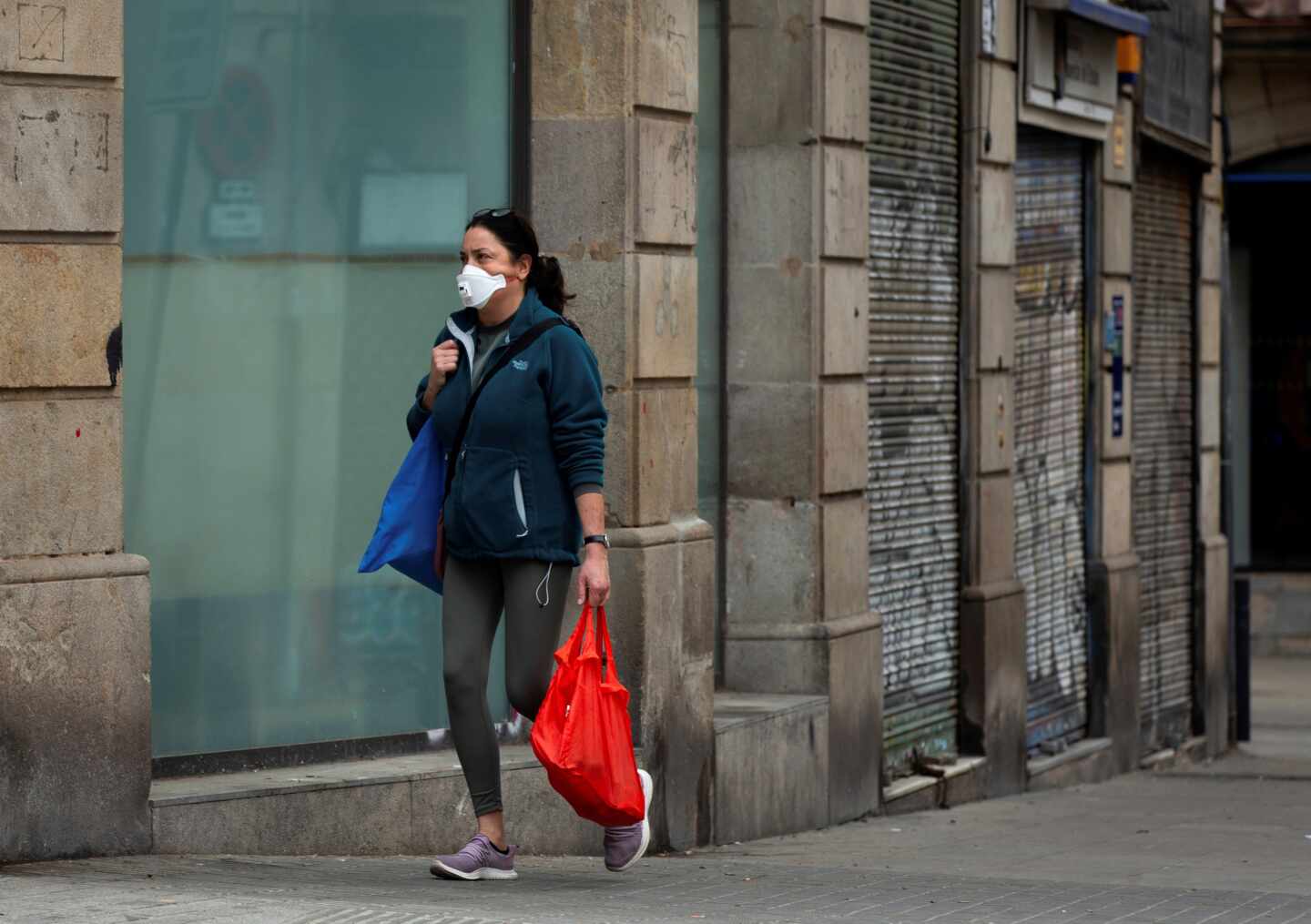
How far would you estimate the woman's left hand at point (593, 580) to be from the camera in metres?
6.33

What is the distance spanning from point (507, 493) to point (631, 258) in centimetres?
219

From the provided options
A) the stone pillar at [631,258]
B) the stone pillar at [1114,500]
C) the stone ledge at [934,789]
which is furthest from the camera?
the stone pillar at [1114,500]

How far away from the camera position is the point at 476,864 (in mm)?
6473

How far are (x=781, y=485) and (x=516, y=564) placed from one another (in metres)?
3.83

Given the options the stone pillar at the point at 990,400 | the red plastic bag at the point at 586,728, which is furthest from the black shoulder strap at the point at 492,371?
the stone pillar at the point at 990,400

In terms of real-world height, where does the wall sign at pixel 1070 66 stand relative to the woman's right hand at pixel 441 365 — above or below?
above

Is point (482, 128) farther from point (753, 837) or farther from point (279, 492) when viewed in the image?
point (753, 837)

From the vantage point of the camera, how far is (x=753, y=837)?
940 cm

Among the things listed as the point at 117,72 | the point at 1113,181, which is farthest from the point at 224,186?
the point at 1113,181

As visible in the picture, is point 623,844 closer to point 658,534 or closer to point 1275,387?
point 658,534

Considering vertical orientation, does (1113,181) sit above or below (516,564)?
above

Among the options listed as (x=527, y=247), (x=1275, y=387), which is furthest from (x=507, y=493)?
(x=1275, y=387)

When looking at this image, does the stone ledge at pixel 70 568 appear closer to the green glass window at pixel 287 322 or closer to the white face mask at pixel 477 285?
the green glass window at pixel 287 322

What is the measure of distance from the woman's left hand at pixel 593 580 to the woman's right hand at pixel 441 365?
1.89ft
